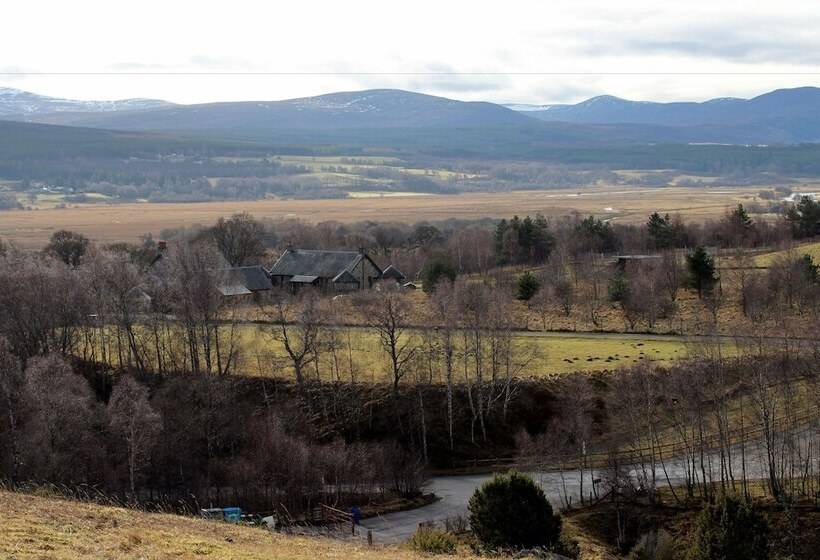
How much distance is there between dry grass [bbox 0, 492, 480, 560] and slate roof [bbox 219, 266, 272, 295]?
51877mm

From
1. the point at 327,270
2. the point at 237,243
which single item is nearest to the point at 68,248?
the point at 237,243

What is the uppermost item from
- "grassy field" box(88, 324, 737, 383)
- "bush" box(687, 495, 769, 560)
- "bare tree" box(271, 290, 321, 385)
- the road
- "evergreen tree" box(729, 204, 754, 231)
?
"evergreen tree" box(729, 204, 754, 231)

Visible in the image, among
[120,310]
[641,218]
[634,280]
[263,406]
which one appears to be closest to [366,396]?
[263,406]

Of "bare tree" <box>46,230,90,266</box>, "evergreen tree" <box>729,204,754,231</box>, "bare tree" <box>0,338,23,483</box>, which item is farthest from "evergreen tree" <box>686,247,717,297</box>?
"bare tree" <box>46,230,90,266</box>

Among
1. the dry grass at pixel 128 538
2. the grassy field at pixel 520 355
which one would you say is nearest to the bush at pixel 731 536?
the dry grass at pixel 128 538

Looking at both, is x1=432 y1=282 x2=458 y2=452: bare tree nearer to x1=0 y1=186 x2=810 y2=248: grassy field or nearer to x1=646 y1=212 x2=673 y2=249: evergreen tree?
x1=646 y1=212 x2=673 y2=249: evergreen tree

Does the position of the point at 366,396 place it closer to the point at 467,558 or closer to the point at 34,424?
the point at 34,424

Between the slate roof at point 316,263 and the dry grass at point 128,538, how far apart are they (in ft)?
184

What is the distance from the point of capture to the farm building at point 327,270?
76.9 metres

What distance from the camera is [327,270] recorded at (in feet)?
260

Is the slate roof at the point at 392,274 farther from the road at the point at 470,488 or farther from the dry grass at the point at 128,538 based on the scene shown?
the dry grass at the point at 128,538

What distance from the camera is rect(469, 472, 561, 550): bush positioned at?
29.2 m

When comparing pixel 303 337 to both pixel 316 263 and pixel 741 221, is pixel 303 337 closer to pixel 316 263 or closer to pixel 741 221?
pixel 316 263

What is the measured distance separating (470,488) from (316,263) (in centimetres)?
4258
